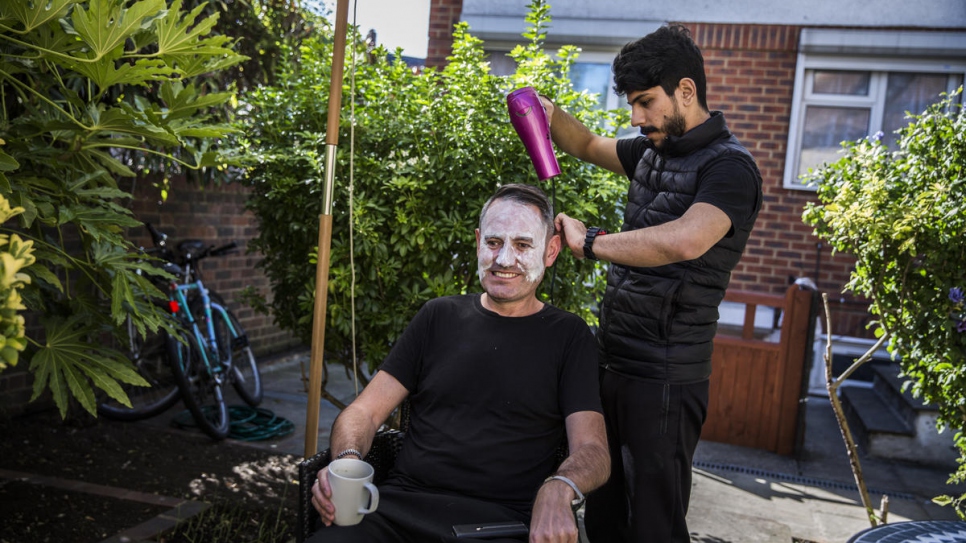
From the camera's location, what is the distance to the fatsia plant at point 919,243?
11.0 ft

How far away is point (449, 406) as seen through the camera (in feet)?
7.55

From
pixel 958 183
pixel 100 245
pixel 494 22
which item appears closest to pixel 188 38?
pixel 100 245

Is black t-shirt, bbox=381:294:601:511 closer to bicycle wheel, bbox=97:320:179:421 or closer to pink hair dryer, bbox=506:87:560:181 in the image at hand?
pink hair dryer, bbox=506:87:560:181

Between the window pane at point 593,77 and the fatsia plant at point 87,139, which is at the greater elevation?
the window pane at point 593,77

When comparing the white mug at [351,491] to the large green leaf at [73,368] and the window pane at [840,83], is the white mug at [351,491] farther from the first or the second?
the window pane at [840,83]

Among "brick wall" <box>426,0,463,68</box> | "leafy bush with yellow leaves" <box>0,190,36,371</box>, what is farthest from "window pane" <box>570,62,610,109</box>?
"leafy bush with yellow leaves" <box>0,190,36,371</box>

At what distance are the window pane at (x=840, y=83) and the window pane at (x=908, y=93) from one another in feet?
0.79

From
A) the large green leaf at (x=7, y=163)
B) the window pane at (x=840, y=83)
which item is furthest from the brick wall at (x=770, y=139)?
the large green leaf at (x=7, y=163)

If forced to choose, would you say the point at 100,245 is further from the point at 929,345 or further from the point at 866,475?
the point at 866,475

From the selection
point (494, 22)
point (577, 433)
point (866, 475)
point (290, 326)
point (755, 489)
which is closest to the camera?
point (577, 433)

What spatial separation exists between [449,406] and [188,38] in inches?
52.2

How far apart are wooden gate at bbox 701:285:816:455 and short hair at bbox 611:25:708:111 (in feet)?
10.6

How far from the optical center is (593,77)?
7.75 metres

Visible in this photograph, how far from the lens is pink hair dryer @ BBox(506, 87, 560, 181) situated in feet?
8.63
